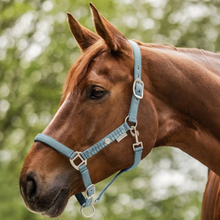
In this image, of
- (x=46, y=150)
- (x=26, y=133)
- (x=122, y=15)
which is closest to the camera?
(x=46, y=150)

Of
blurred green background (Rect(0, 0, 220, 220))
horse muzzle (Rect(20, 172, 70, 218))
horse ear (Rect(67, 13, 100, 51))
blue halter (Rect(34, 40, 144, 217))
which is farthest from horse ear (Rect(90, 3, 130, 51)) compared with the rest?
blurred green background (Rect(0, 0, 220, 220))

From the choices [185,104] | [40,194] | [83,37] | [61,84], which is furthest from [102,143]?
[61,84]

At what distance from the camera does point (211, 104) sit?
3.67 meters

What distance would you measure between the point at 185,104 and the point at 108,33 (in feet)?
2.68

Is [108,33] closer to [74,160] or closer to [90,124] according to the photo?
[90,124]

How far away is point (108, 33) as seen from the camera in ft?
11.5

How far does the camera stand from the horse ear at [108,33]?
11.1ft

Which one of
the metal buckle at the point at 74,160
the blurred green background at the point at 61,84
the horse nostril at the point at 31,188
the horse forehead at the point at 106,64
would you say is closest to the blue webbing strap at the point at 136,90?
the horse forehead at the point at 106,64

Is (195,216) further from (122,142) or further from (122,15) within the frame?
(122,142)

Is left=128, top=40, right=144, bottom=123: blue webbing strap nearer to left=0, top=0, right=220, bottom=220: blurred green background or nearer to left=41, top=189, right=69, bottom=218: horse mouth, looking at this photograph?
left=41, top=189, right=69, bottom=218: horse mouth

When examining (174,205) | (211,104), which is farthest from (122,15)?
(211,104)

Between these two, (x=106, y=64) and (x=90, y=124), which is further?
(x=106, y=64)

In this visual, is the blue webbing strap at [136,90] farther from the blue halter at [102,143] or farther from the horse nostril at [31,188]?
the horse nostril at [31,188]

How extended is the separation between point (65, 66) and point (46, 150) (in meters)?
12.0
